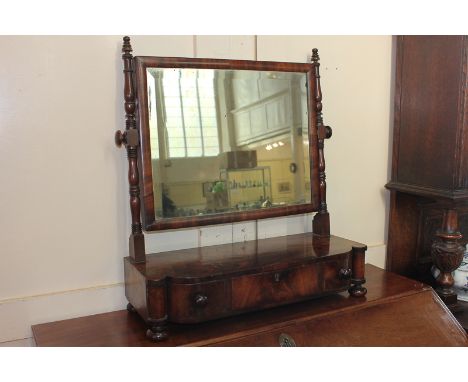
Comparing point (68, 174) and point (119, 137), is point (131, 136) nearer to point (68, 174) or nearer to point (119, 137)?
→ point (119, 137)

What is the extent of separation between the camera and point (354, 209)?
1921 mm

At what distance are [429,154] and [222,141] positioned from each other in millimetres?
756

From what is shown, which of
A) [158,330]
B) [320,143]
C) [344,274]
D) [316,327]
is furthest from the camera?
[320,143]

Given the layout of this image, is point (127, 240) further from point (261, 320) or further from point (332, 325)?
point (332, 325)

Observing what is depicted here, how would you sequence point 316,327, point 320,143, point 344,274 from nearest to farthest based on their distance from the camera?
point 316,327, point 344,274, point 320,143

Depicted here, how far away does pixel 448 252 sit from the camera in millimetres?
1714

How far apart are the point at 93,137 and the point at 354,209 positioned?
102 centimetres

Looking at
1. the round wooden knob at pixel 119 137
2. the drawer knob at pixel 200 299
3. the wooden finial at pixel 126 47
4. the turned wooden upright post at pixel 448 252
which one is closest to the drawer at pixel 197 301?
the drawer knob at pixel 200 299

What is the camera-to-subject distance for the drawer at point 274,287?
136 cm

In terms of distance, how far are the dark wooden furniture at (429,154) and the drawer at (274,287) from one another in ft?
1.88

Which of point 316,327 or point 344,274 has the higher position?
point 344,274

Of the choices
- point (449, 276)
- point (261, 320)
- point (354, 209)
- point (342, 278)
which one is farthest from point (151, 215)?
point (449, 276)

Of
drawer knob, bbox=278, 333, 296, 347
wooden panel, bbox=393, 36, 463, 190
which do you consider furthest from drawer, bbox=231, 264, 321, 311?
wooden panel, bbox=393, 36, 463, 190

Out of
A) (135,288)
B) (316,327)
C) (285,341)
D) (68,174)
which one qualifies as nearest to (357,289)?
(316,327)
